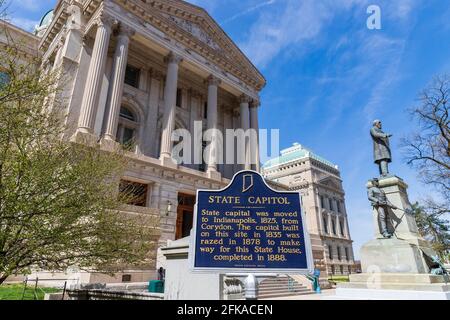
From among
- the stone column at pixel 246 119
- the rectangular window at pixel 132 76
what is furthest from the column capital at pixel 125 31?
the stone column at pixel 246 119

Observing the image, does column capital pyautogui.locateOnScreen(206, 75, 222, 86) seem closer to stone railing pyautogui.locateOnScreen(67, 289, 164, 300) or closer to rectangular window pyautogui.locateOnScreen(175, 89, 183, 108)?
rectangular window pyautogui.locateOnScreen(175, 89, 183, 108)

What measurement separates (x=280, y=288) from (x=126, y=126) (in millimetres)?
18771

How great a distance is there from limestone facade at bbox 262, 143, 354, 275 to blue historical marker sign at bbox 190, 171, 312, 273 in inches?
2153

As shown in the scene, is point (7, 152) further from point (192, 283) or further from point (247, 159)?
point (247, 159)

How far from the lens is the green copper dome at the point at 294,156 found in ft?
232

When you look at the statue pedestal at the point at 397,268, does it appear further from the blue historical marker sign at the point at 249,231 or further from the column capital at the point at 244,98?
the column capital at the point at 244,98

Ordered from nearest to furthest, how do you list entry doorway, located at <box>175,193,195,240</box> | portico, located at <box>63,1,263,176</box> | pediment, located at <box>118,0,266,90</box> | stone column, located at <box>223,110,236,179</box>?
portico, located at <box>63,1,263,176</box> → entry doorway, located at <box>175,193,195,240</box> → pediment, located at <box>118,0,266,90</box> → stone column, located at <box>223,110,236,179</box>

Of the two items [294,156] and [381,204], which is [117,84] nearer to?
[381,204]

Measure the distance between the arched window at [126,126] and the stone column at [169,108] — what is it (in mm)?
3400

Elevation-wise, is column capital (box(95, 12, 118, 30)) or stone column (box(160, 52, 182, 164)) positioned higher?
column capital (box(95, 12, 118, 30))

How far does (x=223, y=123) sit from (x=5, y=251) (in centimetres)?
2998

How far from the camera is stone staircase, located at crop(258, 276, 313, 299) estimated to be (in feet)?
41.2

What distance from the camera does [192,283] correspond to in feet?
22.5

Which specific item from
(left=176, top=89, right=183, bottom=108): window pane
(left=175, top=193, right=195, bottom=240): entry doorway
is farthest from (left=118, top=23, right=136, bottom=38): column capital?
(left=175, top=193, right=195, bottom=240): entry doorway
